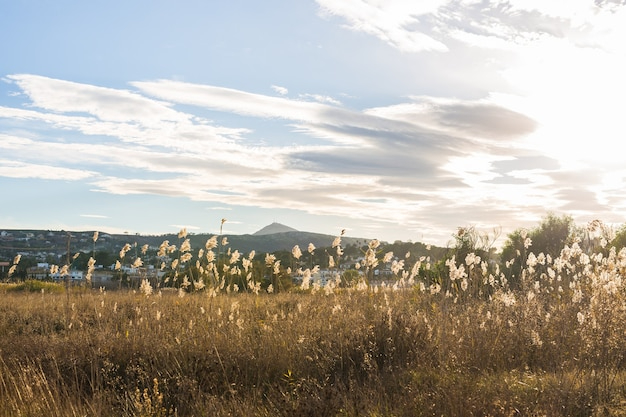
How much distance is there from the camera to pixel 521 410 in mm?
5648

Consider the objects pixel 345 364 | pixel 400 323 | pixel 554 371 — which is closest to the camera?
pixel 554 371

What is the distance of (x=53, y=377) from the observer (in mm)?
8406

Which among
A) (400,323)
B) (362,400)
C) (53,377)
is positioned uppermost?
(400,323)

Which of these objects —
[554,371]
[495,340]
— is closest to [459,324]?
[495,340]

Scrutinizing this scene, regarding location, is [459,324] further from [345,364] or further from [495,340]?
[345,364]

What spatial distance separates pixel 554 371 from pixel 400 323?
6.49 feet

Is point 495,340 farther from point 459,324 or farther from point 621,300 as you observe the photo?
point 621,300

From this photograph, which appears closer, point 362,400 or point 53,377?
point 362,400

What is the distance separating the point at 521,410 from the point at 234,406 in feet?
8.84

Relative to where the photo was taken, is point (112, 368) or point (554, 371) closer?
point (554, 371)

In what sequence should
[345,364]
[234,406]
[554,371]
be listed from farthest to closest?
[345,364]
[554,371]
[234,406]

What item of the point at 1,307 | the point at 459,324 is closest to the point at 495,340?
the point at 459,324

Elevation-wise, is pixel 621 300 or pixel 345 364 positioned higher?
pixel 621 300

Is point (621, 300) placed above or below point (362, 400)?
above
